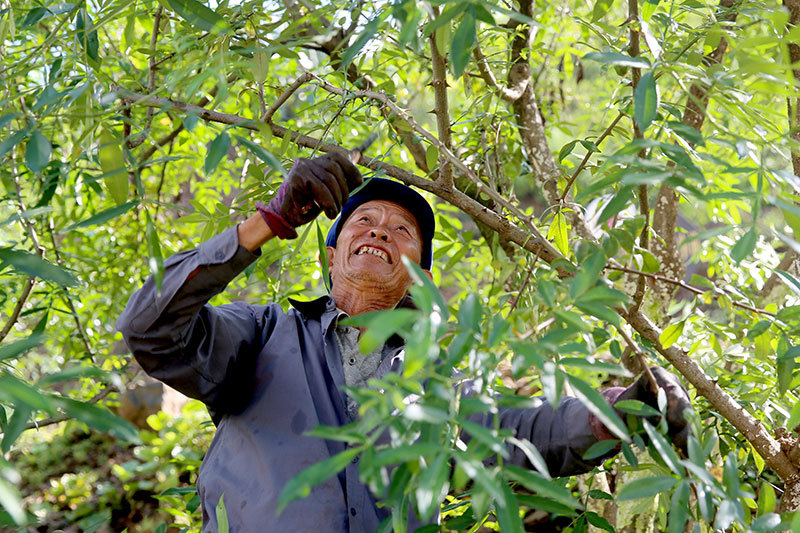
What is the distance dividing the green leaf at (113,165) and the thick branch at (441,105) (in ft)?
1.93

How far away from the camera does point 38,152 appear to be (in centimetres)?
115

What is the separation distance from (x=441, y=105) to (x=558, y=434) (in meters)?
0.70

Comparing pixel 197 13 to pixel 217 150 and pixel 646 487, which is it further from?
pixel 646 487

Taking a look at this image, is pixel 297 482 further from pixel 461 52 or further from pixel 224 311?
pixel 224 311

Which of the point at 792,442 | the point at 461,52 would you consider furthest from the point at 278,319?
the point at 792,442

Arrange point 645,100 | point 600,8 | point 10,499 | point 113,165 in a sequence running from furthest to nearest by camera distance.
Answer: point 600,8 → point 113,165 → point 645,100 → point 10,499

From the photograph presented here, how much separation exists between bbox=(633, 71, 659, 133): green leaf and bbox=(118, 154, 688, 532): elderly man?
1.60 ft

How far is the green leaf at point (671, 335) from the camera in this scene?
5.12 feet

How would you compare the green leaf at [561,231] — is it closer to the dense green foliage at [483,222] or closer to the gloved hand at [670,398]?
the dense green foliage at [483,222]

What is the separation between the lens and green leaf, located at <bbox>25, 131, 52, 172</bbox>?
1.15 m

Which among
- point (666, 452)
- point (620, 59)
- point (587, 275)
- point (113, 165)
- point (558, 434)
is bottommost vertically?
point (558, 434)

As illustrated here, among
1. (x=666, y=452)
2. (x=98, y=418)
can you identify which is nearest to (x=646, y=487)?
(x=666, y=452)

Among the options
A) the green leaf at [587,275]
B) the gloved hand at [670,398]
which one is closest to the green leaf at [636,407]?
the gloved hand at [670,398]

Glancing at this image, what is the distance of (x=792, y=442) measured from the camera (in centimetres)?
161
